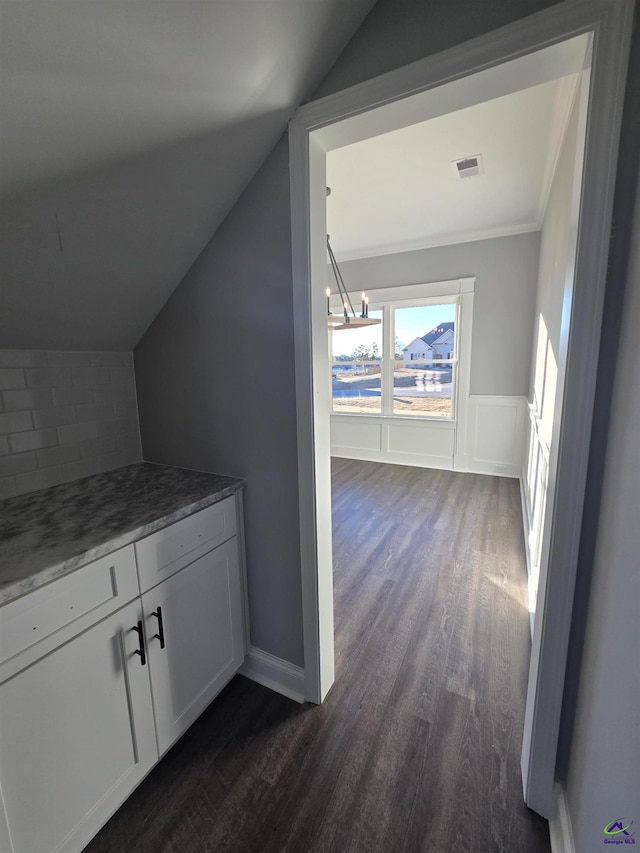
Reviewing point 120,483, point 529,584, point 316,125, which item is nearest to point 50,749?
point 120,483

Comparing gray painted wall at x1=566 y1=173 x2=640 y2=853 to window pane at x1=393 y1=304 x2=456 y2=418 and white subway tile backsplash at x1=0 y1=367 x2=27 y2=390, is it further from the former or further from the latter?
window pane at x1=393 y1=304 x2=456 y2=418

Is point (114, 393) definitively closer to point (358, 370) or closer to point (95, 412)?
point (95, 412)

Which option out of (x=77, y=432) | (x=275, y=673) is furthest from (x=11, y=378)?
(x=275, y=673)

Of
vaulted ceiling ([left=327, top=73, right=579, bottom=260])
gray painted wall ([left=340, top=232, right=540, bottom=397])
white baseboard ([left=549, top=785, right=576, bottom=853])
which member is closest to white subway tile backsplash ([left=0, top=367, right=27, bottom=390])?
vaulted ceiling ([left=327, top=73, right=579, bottom=260])

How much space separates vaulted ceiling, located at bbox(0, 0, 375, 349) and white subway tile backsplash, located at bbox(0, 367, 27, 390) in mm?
98

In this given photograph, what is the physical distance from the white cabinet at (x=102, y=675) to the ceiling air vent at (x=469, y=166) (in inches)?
113

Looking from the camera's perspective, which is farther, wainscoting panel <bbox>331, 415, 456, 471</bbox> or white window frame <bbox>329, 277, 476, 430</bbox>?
wainscoting panel <bbox>331, 415, 456, 471</bbox>

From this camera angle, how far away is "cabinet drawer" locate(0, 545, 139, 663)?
82cm

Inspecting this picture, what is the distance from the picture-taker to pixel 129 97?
0.90 meters

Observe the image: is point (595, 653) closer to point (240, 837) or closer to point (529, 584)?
point (240, 837)

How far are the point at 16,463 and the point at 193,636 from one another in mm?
988

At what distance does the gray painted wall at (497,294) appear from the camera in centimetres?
394

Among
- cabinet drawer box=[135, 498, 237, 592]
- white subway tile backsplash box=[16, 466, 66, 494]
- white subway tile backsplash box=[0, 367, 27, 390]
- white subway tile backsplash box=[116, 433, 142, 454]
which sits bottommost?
cabinet drawer box=[135, 498, 237, 592]

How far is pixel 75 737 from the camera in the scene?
0.96 meters
